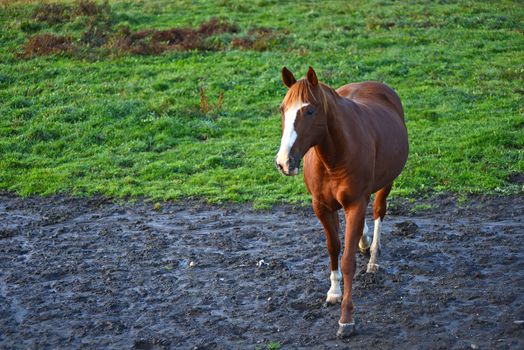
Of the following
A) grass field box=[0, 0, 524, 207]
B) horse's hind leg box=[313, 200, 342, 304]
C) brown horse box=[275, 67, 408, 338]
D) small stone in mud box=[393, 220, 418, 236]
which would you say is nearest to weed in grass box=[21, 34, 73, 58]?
grass field box=[0, 0, 524, 207]

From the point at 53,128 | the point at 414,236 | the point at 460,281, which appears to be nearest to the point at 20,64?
the point at 53,128

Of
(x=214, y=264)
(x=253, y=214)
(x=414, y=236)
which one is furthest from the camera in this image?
(x=253, y=214)

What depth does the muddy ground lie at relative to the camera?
264 inches

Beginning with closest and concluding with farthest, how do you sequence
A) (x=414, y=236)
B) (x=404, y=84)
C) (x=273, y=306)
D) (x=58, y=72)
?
(x=273, y=306) < (x=414, y=236) < (x=404, y=84) < (x=58, y=72)

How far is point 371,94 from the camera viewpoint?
892 cm

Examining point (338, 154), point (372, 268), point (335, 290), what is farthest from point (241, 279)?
point (338, 154)

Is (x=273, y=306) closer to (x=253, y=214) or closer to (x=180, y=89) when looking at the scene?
(x=253, y=214)

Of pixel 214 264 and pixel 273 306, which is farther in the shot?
pixel 214 264

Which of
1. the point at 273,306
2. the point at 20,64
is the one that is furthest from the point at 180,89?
the point at 273,306

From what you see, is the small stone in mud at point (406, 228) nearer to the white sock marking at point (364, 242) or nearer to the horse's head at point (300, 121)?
the white sock marking at point (364, 242)

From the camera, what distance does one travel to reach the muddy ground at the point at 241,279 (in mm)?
6711

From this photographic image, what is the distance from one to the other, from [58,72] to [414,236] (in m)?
12.3

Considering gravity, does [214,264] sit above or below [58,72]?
below

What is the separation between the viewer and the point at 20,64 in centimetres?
1909
